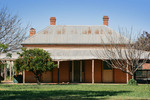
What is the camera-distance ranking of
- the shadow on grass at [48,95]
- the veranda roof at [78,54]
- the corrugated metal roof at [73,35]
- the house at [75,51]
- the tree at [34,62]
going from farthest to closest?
the corrugated metal roof at [73,35]
the house at [75,51]
the veranda roof at [78,54]
the tree at [34,62]
the shadow on grass at [48,95]

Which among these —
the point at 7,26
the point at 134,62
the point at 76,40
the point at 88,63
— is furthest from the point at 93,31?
the point at 7,26

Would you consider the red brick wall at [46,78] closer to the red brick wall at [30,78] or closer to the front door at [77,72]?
the red brick wall at [30,78]

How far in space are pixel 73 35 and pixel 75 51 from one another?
2393mm

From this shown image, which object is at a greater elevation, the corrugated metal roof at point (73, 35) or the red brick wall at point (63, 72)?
the corrugated metal roof at point (73, 35)

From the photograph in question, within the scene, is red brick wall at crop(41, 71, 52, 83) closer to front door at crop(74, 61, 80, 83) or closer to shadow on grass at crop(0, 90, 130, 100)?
front door at crop(74, 61, 80, 83)

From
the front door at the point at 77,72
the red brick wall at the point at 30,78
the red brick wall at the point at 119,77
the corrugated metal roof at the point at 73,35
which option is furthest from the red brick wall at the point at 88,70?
the red brick wall at the point at 30,78

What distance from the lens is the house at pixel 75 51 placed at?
24156mm

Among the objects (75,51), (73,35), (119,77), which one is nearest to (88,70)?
(75,51)

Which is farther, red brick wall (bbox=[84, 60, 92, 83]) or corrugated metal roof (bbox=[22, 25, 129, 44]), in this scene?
corrugated metal roof (bbox=[22, 25, 129, 44])

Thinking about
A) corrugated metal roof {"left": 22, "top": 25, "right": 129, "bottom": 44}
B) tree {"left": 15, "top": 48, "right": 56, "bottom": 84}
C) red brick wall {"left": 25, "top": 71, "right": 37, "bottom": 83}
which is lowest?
red brick wall {"left": 25, "top": 71, "right": 37, "bottom": 83}

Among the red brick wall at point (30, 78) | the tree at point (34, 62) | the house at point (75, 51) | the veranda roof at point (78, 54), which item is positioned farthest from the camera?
the red brick wall at point (30, 78)

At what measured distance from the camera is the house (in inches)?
951

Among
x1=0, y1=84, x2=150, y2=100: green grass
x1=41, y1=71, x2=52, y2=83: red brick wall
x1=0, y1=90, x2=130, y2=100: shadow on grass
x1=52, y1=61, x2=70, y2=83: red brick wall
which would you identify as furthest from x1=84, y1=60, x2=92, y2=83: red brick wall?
x1=0, y1=90, x2=130, y2=100: shadow on grass

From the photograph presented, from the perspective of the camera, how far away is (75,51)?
2522 cm
